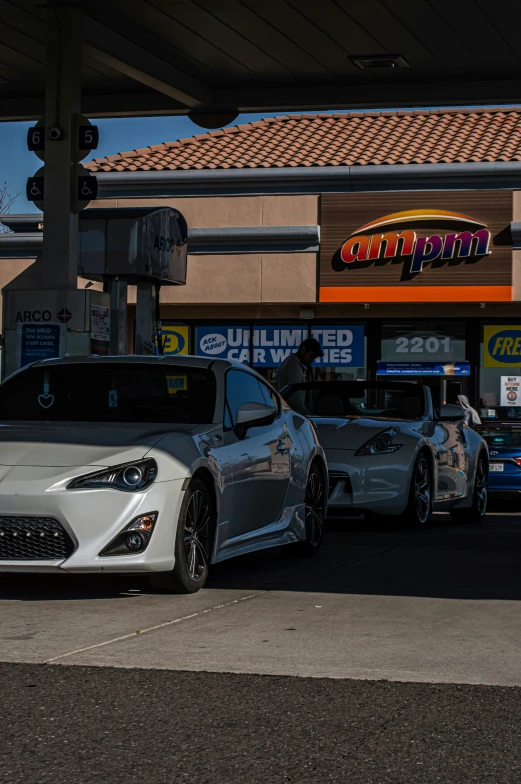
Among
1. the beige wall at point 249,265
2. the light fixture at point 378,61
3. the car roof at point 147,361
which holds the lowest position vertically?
the car roof at point 147,361

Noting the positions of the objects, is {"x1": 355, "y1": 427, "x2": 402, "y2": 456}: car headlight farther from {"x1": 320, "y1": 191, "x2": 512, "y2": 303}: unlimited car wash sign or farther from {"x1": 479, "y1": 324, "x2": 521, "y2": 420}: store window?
{"x1": 479, "y1": 324, "x2": 521, "y2": 420}: store window

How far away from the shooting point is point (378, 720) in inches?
193

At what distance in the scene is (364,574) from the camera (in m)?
9.23

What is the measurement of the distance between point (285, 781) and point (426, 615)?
10.9 ft

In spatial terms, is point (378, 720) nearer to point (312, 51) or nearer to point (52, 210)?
point (52, 210)

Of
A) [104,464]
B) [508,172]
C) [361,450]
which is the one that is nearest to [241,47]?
[361,450]

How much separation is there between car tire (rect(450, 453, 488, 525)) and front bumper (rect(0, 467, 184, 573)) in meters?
8.11

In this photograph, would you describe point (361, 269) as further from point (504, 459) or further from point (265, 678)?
point (265, 678)

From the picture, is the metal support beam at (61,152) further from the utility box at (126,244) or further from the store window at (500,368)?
the store window at (500,368)

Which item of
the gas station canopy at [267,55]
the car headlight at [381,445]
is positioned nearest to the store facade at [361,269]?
the gas station canopy at [267,55]

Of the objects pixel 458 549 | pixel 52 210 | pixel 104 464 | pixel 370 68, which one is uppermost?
pixel 370 68

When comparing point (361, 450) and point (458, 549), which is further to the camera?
point (361, 450)

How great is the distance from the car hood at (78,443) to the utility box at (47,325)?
17.7ft

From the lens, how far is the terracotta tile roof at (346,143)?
29172 mm
